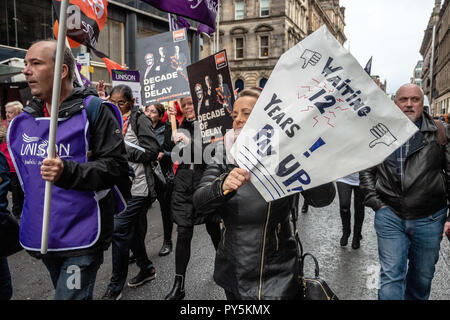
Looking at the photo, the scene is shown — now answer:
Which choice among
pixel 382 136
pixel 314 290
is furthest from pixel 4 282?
pixel 382 136

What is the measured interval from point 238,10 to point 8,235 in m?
41.8

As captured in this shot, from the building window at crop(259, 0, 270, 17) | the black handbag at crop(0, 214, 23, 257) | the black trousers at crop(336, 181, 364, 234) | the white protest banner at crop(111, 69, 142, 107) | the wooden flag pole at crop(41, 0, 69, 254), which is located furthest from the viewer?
the building window at crop(259, 0, 270, 17)

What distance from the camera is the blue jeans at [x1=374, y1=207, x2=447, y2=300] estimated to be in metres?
2.78

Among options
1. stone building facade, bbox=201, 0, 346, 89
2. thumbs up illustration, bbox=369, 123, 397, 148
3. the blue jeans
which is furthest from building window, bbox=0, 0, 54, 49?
stone building facade, bbox=201, 0, 346, 89

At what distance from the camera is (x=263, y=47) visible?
39.9 metres

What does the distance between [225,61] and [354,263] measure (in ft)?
9.49

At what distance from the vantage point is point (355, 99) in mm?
1554

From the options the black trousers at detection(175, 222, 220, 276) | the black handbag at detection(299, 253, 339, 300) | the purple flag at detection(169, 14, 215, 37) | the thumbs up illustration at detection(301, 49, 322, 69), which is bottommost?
the black trousers at detection(175, 222, 220, 276)

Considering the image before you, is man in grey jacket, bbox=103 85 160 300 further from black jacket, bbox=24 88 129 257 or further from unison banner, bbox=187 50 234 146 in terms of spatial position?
black jacket, bbox=24 88 129 257

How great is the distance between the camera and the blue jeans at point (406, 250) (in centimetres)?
278

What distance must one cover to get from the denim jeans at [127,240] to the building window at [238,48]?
38.5 m

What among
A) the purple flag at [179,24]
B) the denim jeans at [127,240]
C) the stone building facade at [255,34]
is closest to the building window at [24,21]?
the purple flag at [179,24]

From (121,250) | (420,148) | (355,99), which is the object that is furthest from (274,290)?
(121,250)

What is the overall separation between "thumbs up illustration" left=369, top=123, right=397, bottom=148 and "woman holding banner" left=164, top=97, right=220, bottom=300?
7.54ft
